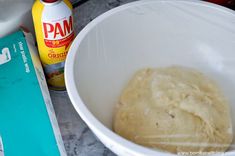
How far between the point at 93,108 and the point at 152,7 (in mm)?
266

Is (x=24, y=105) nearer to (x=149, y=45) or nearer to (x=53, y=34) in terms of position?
(x=53, y=34)

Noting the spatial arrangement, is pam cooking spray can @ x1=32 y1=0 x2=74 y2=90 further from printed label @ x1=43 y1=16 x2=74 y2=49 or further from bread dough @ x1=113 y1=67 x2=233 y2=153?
bread dough @ x1=113 y1=67 x2=233 y2=153

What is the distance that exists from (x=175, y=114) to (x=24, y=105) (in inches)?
11.8

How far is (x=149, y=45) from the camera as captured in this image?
2.63 feet

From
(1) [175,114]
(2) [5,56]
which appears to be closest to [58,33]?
(2) [5,56]

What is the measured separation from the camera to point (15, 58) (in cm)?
74

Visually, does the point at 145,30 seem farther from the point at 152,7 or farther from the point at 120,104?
the point at 120,104

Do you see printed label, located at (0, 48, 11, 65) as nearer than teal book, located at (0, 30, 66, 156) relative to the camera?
No

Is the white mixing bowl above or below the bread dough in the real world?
above

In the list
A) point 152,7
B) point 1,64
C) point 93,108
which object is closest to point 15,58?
point 1,64

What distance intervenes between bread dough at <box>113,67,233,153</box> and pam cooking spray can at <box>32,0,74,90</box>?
0.16m

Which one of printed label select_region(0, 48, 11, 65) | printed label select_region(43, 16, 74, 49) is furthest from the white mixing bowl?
printed label select_region(0, 48, 11, 65)

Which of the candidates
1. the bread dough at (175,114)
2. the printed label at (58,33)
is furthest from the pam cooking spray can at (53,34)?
the bread dough at (175,114)

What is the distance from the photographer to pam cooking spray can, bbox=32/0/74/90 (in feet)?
2.15
